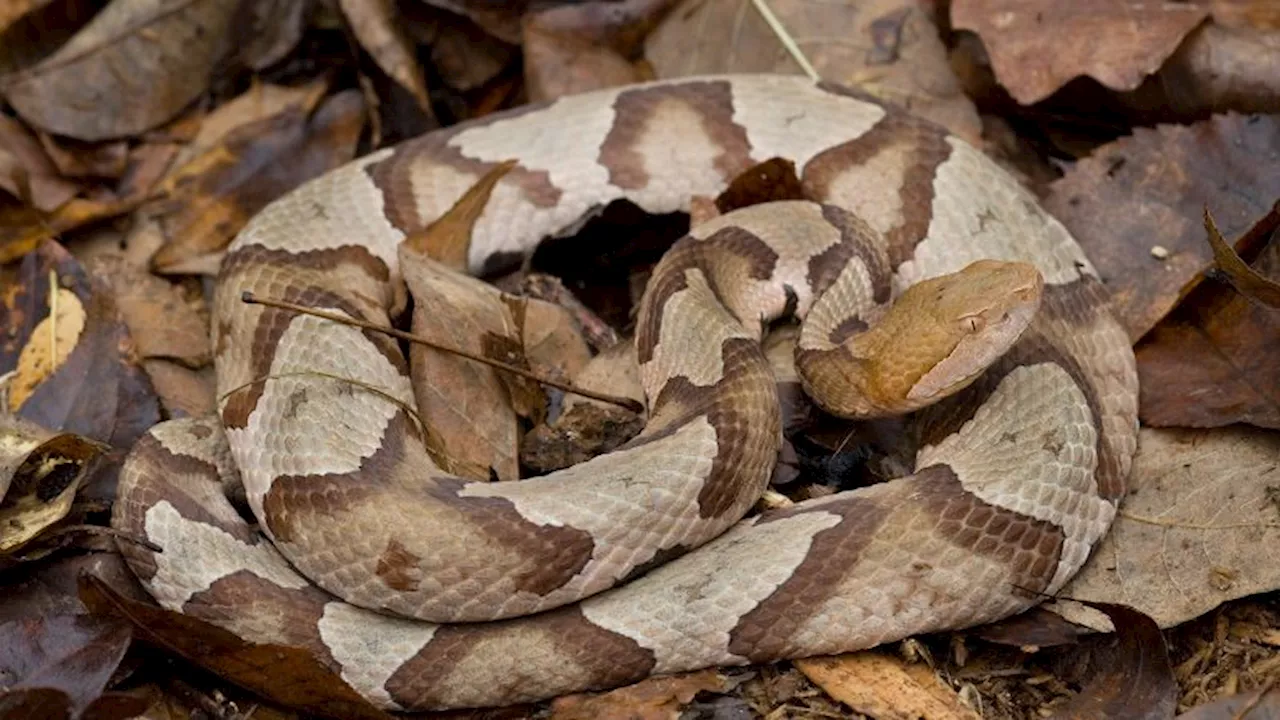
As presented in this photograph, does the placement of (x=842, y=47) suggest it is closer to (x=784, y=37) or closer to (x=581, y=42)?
(x=784, y=37)

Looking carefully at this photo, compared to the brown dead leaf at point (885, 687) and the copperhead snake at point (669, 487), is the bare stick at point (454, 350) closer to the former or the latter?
the copperhead snake at point (669, 487)

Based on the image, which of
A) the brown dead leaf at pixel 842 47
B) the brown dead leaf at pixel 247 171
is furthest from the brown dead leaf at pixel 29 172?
the brown dead leaf at pixel 842 47

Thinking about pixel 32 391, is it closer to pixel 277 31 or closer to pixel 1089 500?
pixel 277 31

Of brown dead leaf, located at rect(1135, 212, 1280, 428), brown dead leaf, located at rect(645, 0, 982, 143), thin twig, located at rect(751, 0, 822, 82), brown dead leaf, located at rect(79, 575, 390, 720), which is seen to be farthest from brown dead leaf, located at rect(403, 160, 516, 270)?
brown dead leaf, located at rect(1135, 212, 1280, 428)

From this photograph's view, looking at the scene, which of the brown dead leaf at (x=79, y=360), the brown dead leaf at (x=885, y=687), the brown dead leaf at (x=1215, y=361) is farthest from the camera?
the brown dead leaf at (x=79, y=360)

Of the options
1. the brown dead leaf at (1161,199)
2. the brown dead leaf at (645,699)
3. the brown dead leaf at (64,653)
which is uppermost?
the brown dead leaf at (64,653)
